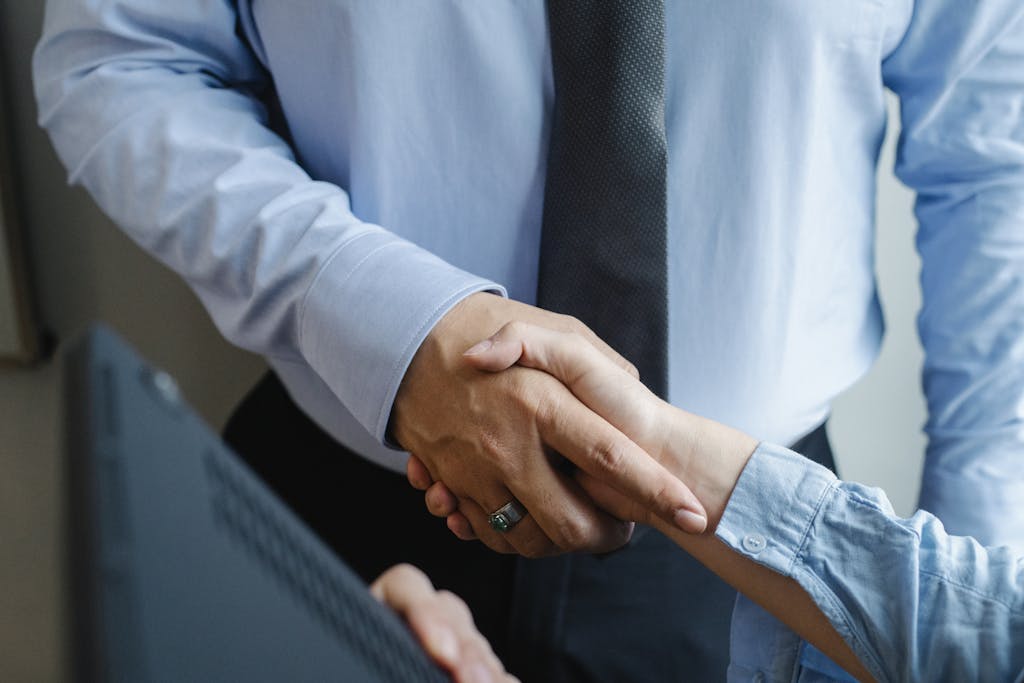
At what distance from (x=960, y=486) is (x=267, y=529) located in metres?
0.81

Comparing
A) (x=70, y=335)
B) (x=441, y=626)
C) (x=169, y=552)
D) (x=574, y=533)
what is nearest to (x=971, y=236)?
(x=574, y=533)

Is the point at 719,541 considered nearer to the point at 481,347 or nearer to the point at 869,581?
the point at 869,581

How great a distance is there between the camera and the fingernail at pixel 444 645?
1.56 feet

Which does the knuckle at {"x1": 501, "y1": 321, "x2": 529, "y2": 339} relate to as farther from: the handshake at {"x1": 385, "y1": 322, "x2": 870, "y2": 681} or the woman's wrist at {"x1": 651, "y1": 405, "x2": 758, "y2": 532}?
the woman's wrist at {"x1": 651, "y1": 405, "x2": 758, "y2": 532}

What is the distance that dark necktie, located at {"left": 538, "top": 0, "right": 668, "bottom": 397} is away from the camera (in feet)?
2.38

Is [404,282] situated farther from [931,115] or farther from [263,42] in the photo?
[931,115]

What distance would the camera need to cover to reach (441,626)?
1.68ft

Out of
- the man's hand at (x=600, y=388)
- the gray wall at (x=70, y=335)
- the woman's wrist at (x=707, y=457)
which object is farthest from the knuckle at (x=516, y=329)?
the gray wall at (x=70, y=335)

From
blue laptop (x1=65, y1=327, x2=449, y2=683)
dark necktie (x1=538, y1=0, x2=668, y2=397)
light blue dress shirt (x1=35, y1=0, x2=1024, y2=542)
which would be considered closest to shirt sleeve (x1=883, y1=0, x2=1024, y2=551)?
light blue dress shirt (x1=35, y1=0, x2=1024, y2=542)

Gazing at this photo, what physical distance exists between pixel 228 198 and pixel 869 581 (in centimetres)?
59

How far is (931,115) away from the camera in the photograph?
88 centimetres

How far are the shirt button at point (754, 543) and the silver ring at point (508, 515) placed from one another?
17 centimetres

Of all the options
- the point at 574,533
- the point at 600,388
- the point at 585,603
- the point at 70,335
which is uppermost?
the point at 600,388

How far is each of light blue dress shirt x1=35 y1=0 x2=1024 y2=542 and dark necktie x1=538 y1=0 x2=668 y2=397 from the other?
0.15ft
